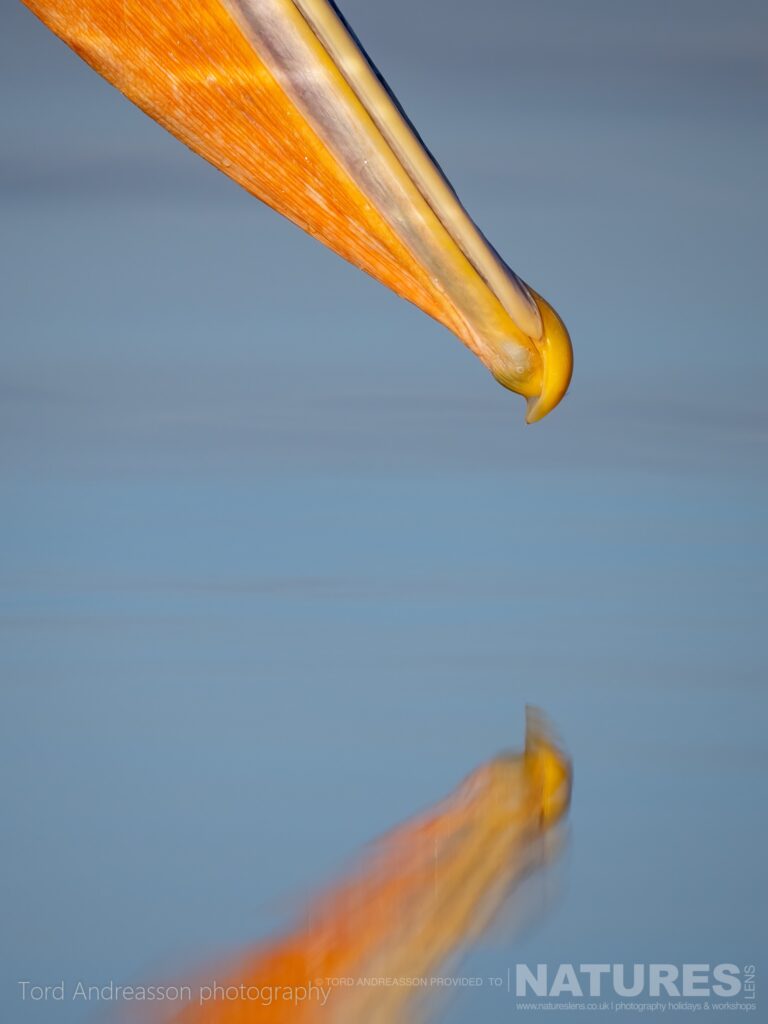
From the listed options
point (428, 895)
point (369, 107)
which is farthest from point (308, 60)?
point (428, 895)

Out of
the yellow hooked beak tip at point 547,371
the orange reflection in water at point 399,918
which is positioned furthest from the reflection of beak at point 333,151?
the orange reflection in water at point 399,918

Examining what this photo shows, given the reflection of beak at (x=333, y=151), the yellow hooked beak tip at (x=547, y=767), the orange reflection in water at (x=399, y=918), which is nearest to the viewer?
the orange reflection in water at (x=399, y=918)

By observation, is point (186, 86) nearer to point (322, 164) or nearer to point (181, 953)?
point (322, 164)

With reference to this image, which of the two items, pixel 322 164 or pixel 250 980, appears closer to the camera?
pixel 250 980

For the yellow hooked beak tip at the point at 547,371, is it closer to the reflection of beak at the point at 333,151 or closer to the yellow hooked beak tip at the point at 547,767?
the reflection of beak at the point at 333,151

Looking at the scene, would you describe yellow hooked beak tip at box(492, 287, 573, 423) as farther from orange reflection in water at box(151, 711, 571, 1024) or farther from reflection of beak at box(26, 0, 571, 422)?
orange reflection in water at box(151, 711, 571, 1024)

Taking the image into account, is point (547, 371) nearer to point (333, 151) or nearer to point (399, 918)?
point (333, 151)

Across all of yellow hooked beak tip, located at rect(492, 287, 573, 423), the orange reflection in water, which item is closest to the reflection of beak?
yellow hooked beak tip, located at rect(492, 287, 573, 423)
